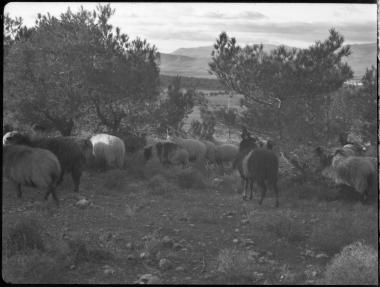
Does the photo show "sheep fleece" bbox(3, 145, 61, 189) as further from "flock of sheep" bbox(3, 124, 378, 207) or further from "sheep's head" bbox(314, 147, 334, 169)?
"sheep's head" bbox(314, 147, 334, 169)

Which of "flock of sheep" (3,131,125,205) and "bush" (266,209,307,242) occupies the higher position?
"flock of sheep" (3,131,125,205)

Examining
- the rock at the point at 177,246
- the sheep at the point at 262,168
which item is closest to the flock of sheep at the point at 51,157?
the rock at the point at 177,246

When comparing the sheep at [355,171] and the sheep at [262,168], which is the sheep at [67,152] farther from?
the sheep at [355,171]

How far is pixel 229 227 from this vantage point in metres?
8.89

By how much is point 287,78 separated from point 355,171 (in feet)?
9.54

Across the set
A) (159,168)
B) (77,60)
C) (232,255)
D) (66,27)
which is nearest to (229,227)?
(232,255)

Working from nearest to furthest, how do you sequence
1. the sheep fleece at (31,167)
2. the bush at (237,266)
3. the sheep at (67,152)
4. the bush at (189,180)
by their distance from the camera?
the bush at (237,266)
the sheep fleece at (31,167)
the sheep at (67,152)
the bush at (189,180)

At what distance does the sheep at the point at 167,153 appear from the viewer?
16.1 metres

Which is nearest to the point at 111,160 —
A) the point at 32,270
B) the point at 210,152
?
the point at 210,152

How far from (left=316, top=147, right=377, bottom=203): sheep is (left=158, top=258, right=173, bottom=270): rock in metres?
5.59

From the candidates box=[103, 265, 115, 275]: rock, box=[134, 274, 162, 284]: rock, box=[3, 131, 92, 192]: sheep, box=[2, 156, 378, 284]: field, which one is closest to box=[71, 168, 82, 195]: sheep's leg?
box=[3, 131, 92, 192]: sheep

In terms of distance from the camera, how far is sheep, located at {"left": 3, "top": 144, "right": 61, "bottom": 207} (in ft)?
31.0

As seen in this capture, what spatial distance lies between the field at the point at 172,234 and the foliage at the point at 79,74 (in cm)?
347

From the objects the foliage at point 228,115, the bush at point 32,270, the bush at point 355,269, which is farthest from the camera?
the foliage at point 228,115
